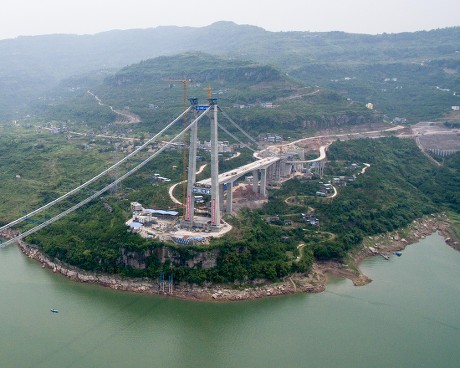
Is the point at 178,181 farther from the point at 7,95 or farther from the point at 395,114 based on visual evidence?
the point at 7,95

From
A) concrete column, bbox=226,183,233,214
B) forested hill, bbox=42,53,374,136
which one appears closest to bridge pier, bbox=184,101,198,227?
concrete column, bbox=226,183,233,214

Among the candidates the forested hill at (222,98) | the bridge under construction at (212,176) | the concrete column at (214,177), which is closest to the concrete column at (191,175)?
the bridge under construction at (212,176)

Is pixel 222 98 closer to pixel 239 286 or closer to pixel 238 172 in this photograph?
pixel 238 172

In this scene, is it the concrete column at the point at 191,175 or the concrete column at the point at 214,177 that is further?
the concrete column at the point at 191,175

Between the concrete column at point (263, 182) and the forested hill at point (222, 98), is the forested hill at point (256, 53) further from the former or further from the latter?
the concrete column at point (263, 182)

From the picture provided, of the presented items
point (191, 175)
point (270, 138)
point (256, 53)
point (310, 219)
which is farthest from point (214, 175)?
point (256, 53)

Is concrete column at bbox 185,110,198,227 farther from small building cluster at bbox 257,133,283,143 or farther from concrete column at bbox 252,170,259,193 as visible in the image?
small building cluster at bbox 257,133,283,143
